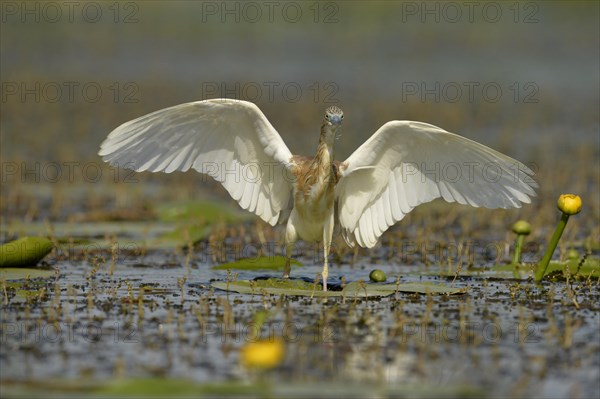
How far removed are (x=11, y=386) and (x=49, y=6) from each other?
27946mm

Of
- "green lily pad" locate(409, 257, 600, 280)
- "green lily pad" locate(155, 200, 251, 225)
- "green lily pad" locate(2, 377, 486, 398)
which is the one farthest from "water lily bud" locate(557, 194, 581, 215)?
"green lily pad" locate(155, 200, 251, 225)

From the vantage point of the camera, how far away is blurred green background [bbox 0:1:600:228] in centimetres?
1432

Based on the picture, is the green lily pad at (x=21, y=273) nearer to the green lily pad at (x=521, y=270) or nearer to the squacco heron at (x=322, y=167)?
the squacco heron at (x=322, y=167)

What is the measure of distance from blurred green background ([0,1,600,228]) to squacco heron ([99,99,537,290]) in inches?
132

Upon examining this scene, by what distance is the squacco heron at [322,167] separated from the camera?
27.0 ft

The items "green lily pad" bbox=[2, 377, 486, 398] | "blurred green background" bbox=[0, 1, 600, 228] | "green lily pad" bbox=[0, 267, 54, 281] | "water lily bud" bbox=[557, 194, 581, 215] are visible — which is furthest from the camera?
"blurred green background" bbox=[0, 1, 600, 228]

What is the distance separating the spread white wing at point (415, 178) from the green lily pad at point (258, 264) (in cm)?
64

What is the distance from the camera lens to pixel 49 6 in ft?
105

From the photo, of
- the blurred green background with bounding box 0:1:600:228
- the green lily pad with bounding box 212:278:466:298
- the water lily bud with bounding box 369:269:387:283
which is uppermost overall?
the blurred green background with bounding box 0:1:600:228

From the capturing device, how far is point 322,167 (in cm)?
819

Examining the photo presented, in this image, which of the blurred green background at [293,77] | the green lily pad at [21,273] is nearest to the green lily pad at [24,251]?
the green lily pad at [21,273]

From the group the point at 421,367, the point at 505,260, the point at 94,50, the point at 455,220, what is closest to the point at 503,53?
the point at 94,50

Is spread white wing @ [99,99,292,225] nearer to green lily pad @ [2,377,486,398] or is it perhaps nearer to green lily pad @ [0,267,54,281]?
green lily pad @ [0,267,54,281]

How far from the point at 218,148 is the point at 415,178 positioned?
5.21 feet
